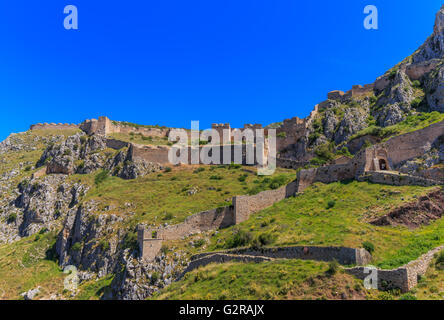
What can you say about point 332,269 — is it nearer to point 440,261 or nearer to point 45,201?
point 440,261

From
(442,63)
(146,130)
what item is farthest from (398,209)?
(146,130)

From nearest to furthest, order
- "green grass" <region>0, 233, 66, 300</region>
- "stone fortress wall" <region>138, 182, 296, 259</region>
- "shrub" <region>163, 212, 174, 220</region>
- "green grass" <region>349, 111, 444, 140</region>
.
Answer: "stone fortress wall" <region>138, 182, 296, 259</region> < "green grass" <region>0, 233, 66, 300</region> < "shrub" <region>163, 212, 174, 220</region> < "green grass" <region>349, 111, 444, 140</region>

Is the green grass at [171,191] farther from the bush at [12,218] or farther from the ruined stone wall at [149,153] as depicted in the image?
the bush at [12,218]

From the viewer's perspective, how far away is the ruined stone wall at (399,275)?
48.8 ft

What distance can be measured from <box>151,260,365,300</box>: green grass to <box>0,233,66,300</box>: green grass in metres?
18.8

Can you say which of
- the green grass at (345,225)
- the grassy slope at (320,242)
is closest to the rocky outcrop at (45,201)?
the grassy slope at (320,242)

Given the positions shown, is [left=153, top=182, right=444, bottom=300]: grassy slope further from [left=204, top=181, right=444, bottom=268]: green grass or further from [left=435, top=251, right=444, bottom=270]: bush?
[left=435, top=251, right=444, bottom=270]: bush

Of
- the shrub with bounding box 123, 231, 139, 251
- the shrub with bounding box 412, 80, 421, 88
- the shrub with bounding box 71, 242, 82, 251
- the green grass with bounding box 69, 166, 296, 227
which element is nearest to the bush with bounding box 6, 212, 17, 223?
the green grass with bounding box 69, 166, 296, 227

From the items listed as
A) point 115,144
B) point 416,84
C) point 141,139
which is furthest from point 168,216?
point 416,84

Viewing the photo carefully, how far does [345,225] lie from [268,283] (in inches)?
286

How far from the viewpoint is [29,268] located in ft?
126

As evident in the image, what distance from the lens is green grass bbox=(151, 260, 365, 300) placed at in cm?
1538

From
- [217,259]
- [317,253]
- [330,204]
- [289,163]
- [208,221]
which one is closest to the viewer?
[317,253]

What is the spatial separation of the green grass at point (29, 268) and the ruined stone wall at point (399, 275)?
2895cm
